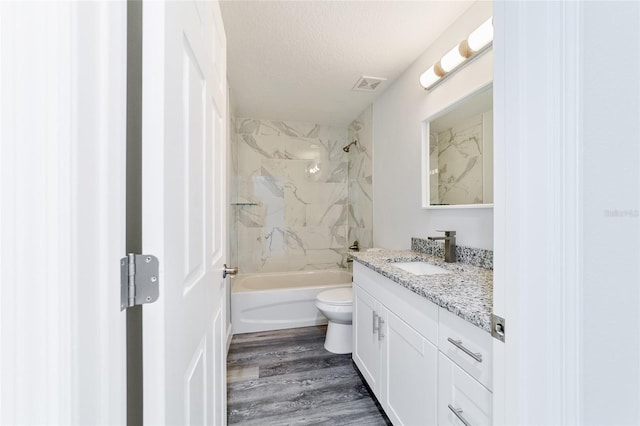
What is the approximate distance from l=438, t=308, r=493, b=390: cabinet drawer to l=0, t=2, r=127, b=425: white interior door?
94cm

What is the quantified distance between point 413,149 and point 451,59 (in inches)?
25.3

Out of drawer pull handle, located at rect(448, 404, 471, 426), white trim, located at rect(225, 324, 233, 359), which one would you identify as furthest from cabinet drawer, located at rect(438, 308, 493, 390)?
white trim, located at rect(225, 324, 233, 359)

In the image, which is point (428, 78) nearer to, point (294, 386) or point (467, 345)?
point (467, 345)

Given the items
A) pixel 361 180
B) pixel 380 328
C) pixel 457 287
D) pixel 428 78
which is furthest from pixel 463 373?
pixel 361 180

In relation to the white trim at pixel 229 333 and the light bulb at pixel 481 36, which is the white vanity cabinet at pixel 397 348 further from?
the light bulb at pixel 481 36


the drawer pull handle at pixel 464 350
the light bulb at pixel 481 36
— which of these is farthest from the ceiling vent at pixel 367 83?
the drawer pull handle at pixel 464 350

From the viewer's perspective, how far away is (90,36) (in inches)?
15.0

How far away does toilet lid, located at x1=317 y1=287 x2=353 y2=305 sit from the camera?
2.16 m

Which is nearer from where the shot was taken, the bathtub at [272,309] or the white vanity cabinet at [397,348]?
the white vanity cabinet at [397,348]

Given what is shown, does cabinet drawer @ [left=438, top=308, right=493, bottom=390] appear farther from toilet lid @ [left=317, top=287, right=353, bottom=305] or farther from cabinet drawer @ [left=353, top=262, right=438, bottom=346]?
toilet lid @ [left=317, top=287, right=353, bottom=305]

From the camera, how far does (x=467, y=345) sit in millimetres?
882

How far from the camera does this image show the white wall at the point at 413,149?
148 centimetres

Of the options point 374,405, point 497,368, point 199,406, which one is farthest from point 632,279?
point 374,405

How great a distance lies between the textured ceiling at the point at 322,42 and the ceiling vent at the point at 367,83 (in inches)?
1.9
